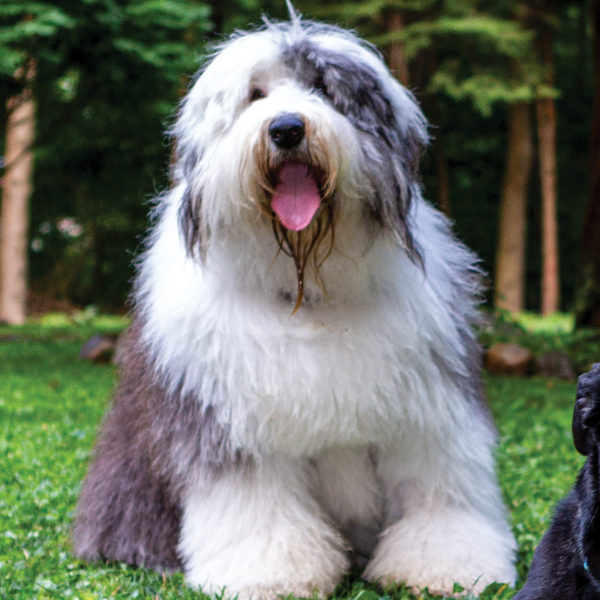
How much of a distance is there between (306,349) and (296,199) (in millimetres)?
444

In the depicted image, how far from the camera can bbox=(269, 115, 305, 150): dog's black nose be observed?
2260 mm

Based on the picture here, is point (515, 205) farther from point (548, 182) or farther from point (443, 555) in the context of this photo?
point (443, 555)

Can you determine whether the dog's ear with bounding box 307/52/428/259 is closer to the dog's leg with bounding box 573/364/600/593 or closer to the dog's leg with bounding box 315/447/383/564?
the dog's leg with bounding box 315/447/383/564

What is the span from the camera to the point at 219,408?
254 centimetres

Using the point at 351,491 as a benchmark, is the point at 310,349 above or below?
above

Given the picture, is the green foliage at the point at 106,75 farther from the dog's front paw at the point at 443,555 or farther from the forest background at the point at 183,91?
the dog's front paw at the point at 443,555

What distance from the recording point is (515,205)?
15867 mm

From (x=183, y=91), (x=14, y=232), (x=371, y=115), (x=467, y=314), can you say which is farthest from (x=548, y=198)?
(x=371, y=115)

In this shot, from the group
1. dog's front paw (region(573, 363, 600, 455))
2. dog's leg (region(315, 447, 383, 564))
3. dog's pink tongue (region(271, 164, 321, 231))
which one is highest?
dog's pink tongue (region(271, 164, 321, 231))

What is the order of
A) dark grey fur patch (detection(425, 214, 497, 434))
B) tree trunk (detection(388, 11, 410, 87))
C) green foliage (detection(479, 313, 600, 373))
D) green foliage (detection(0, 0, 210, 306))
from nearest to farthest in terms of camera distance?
dark grey fur patch (detection(425, 214, 497, 434)) < green foliage (detection(0, 0, 210, 306)) < green foliage (detection(479, 313, 600, 373)) < tree trunk (detection(388, 11, 410, 87))

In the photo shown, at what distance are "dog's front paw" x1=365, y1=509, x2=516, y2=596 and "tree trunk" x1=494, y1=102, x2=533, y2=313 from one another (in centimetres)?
1340

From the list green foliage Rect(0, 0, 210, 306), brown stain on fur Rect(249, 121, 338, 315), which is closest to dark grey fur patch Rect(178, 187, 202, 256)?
brown stain on fur Rect(249, 121, 338, 315)

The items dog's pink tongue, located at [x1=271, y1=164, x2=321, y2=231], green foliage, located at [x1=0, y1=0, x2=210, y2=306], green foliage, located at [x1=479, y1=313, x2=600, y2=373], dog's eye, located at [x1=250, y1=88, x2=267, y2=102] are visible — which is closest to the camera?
dog's pink tongue, located at [x1=271, y1=164, x2=321, y2=231]

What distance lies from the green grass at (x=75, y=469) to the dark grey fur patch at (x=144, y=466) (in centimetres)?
9
